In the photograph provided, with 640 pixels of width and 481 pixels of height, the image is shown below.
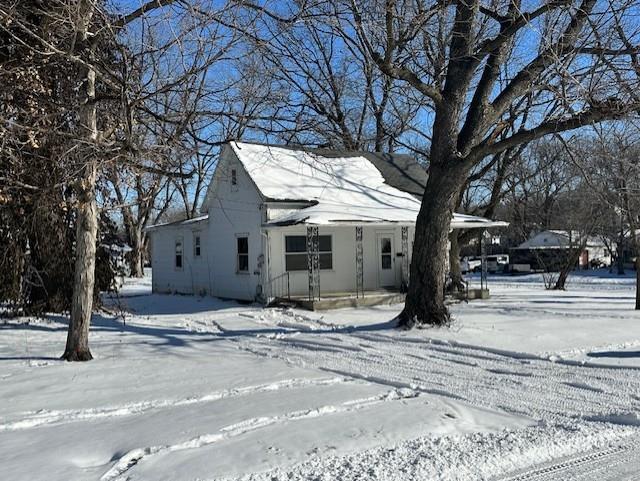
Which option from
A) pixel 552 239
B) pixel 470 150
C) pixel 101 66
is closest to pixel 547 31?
pixel 470 150

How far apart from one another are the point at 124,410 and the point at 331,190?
1506 cm

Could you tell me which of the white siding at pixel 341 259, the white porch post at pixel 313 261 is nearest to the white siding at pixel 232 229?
the white siding at pixel 341 259

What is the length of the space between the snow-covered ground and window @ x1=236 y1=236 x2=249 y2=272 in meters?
6.88

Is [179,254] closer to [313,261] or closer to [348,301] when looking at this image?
[313,261]

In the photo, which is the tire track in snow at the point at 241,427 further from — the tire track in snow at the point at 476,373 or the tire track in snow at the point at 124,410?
the tire track in snow at the point at 124,410

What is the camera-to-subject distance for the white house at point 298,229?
18.9 metres

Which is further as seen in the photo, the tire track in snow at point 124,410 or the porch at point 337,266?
the porch at point 337,266

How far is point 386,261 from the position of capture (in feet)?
70.6

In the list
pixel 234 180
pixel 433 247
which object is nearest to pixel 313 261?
pixel 234 180

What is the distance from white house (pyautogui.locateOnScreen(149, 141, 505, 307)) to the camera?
18922mm

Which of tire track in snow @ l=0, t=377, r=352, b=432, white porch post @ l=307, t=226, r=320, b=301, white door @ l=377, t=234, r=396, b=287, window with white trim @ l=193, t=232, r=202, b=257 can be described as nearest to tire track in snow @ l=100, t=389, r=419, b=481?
tire track in snow @ l=0, t=377, r=352, b=432

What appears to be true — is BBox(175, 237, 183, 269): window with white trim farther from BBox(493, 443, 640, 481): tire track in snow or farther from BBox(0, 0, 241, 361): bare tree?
BBox(493, 443, 640, 481): tire track in snow

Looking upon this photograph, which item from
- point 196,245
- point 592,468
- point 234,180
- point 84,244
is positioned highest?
point 234,180

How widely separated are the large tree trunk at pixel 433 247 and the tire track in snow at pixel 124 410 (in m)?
5.14
